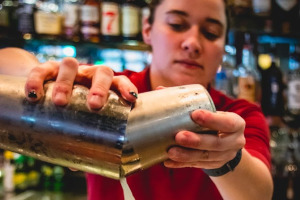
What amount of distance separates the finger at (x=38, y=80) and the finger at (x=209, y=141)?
20 centimetres

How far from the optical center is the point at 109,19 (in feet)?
5.81

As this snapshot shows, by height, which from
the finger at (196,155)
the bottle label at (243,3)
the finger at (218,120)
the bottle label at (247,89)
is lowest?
the bottle label at (247,89)

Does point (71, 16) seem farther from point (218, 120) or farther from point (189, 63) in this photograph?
point (218, 120)

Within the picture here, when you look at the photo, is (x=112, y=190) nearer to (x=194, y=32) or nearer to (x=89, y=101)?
(x=194, y=32)

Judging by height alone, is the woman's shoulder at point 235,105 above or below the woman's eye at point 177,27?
below

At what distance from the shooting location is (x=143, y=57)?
2701 mm

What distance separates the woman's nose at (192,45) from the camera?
99 cm

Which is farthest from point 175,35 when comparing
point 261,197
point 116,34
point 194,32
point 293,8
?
point 293,8

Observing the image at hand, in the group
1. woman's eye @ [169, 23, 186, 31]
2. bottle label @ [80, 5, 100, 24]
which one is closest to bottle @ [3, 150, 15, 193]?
bottle label @ [80, 5, 100, 24]

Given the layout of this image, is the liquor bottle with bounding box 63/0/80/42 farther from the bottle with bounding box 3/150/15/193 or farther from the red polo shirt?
the red polo shirt

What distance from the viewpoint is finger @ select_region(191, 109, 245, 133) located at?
0.48 m

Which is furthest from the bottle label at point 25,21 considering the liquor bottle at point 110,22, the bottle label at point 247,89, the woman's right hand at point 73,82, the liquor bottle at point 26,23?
the woman's right hand at point 73,82

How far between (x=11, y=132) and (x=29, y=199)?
58.6 inches

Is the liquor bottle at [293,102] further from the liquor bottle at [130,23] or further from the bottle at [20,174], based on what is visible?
the bottle at [20,174]
